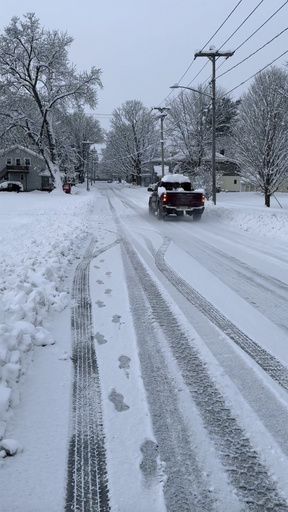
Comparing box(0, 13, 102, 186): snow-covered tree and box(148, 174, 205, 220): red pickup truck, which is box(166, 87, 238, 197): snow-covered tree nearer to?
box(0, 13, 102, 186): snow-covered tree

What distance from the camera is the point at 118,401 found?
3148 millimetres

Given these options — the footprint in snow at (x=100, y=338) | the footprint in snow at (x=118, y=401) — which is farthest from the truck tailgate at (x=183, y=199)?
the footprint in snow at (x=118, y=401)

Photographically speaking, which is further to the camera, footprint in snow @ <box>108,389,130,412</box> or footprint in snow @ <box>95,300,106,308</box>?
footprint in snow @ <box>95,300,106,308</box>

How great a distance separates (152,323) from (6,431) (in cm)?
241

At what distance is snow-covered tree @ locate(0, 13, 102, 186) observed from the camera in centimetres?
3622

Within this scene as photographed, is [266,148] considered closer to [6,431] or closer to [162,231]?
[162,231]

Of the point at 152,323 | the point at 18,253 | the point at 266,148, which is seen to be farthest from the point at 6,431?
the point at 266,148

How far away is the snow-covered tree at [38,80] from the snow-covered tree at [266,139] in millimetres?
18995

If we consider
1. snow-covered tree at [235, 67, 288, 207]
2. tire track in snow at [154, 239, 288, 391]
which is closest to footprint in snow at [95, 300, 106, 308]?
tire track in snow at [154, 239, 288, 391]

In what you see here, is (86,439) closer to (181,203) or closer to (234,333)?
(234,333)

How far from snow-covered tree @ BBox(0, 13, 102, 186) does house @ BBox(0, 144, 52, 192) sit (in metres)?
20.8

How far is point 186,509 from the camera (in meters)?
2.11

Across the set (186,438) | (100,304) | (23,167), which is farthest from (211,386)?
(23,167)

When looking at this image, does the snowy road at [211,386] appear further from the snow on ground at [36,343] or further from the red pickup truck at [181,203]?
the red pickup truck at [181,203]
